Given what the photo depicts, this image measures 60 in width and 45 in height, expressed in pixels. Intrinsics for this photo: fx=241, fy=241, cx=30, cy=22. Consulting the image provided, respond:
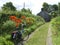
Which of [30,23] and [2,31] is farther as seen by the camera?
[30,23]

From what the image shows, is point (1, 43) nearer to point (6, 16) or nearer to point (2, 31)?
point (2, 31)

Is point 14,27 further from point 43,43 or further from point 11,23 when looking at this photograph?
point 43,43

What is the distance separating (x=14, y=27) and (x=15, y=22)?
1.15m

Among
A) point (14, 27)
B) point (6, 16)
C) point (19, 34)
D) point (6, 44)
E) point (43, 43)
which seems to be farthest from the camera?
point (6, 16)

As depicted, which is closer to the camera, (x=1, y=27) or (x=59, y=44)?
(x=59, y=44)

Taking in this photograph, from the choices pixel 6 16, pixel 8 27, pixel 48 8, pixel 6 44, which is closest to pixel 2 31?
pixel 8 27

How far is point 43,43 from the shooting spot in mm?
19609

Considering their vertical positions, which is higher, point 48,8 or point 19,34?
point 19,34

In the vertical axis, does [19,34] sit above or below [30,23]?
above

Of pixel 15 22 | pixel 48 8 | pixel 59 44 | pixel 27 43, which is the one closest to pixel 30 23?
pixel 15 22

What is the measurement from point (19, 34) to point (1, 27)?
11.6m

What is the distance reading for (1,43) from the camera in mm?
17031

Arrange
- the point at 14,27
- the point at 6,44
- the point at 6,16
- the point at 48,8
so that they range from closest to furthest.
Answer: the point at 6,44, the point at 14,27, the point at 6,16, the point at 48,8

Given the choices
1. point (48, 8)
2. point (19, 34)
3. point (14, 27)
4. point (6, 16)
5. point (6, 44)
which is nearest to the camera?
point (19, 34)
